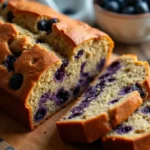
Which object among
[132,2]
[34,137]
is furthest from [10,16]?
[132,2]

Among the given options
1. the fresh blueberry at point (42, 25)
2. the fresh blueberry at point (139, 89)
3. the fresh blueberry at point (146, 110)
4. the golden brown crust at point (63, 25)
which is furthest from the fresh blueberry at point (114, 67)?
the fresh blueberry at point (42, 25)

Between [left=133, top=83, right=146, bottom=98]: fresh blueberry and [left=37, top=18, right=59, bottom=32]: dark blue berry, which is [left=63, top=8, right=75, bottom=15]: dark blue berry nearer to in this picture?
[left=37, top=18, right=59, bottom=32]: dark blue berry

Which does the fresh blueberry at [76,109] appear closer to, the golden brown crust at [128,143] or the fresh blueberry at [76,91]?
the fresh blueberry at [76,91]

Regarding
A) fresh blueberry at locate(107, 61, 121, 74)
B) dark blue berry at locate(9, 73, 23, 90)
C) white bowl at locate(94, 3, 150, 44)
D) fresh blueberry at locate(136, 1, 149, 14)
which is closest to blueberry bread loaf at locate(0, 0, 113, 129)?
dark blue berry at locate(9, 73, 23, 90)

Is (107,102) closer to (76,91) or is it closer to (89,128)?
(89,128)

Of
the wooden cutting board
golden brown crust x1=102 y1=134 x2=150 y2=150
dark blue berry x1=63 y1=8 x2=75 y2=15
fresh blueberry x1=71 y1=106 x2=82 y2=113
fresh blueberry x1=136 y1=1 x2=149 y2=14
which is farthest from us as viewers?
dark blue berry x1=63 y1=8 x2=75 y2=15

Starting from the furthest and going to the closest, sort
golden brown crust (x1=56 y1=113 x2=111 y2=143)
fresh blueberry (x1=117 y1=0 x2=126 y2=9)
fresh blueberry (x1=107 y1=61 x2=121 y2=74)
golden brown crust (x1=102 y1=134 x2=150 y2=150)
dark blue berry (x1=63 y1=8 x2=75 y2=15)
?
1. dark blue berry (x1=63 y1=8 x2=75 y2=15)
2. fresh blueberry (x1=117 y1=0 x2=126 y2=9)
3. fresh blueberry (x1=107 y1=61 x2=121 y2=74)
4. golden brown crust (x1=56 y1=113 x2=111 y2=143)
5. golden brown crust (x1=102 y1=134 x2=150 y2=150)

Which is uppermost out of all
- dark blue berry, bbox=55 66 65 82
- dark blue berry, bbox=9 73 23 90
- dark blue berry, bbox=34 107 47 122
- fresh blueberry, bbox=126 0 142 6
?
dark blue berry, bbox=9 73 23 90
